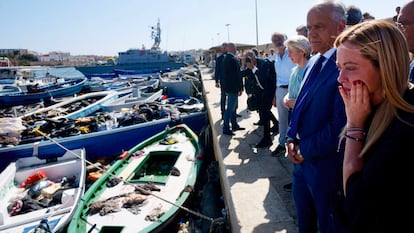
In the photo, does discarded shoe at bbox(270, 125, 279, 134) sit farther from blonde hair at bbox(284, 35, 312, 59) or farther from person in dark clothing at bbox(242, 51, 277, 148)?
blonde hair at bbox(284, 35, 312, 59)

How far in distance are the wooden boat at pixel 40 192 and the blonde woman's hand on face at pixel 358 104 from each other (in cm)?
450

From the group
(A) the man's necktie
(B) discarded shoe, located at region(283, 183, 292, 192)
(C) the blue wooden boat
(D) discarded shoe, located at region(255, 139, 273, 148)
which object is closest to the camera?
(A) the man's necktie

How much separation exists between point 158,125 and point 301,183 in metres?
7.12

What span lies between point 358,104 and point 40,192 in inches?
240

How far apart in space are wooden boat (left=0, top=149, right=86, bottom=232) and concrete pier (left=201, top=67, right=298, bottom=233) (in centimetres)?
280

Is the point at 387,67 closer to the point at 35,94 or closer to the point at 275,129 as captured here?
the point at 275,129

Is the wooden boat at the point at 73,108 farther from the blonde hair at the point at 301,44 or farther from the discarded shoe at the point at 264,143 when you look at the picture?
the blonde hair at the point at 301,44

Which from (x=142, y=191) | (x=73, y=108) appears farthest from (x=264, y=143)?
(x=73, y=108)

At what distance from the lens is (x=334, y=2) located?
1925 millimetres

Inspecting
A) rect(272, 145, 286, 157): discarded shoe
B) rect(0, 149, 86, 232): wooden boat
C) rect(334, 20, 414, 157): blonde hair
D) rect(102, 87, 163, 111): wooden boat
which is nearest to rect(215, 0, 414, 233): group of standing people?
rect(334, 20, 414, 157): blonde hair

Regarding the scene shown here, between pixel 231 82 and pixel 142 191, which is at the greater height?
pixel 231 82

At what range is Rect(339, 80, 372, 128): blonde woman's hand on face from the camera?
1106 millimetres

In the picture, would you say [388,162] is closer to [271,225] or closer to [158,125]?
[271,225]

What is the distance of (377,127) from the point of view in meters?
1.04
